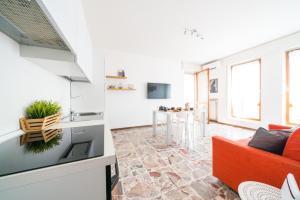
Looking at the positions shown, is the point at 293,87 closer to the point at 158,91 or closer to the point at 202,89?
the point at 202,89

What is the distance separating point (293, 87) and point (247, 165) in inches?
143

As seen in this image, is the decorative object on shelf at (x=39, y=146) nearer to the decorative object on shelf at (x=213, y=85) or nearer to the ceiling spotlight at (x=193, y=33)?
the ceiling spotlight at (x=193, y=33)

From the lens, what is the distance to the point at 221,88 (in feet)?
16.1

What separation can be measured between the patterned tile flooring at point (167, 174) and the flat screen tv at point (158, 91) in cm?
217

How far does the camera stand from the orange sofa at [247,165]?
98cm

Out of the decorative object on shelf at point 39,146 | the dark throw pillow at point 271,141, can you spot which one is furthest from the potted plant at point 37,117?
the dark throw pillow at point 271,141

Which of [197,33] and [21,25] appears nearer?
[21,25]

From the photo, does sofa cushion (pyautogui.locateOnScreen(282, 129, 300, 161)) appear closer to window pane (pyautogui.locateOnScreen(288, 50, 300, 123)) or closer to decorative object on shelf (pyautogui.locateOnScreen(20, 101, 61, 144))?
decorative object on shelf (pyautogui.locateOnScreen(20, 101, 61, 144))

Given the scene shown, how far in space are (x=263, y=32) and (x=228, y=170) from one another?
11.4ft

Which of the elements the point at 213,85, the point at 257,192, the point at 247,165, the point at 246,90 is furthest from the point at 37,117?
the point at 213,85

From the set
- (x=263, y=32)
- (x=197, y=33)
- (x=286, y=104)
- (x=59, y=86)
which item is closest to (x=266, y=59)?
(x=263, y=32)

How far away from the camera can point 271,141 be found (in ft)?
3.79

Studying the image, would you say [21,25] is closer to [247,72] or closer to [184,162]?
[184,162]

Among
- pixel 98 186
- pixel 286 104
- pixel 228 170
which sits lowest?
pixel 228 170
